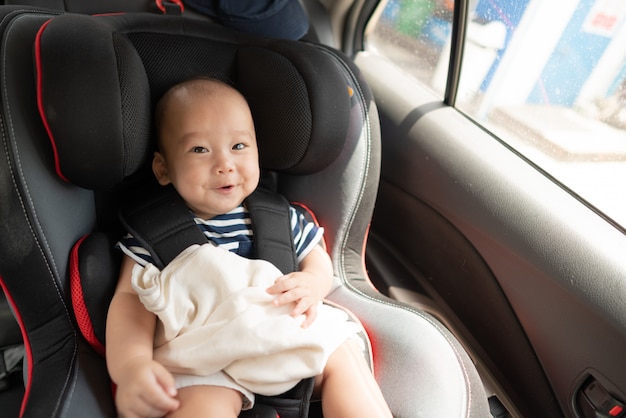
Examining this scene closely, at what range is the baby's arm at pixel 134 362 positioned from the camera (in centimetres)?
95

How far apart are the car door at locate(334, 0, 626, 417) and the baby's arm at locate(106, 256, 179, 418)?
823mm

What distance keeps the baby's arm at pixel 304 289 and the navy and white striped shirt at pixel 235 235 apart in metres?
0.07

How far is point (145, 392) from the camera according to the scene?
0.95 metres

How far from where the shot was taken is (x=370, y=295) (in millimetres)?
1342

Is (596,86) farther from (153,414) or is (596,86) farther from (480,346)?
(153,414)

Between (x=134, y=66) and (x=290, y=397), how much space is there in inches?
28.7

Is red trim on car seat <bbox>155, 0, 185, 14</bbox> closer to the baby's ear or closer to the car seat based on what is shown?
the car seat

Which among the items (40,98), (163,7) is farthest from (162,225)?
(163,7)

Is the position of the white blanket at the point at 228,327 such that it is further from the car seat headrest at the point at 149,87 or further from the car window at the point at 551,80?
the car window at the point at 551,80

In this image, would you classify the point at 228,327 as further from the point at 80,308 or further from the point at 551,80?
the point at 551,80

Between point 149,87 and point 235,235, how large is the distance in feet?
1.23

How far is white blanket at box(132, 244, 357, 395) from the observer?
1.01 meters

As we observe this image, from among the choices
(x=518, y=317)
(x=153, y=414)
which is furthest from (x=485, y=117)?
(x=153, y=414)

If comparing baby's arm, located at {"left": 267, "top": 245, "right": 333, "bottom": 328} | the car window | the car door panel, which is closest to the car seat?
baby's arm, located at {"left": 267, "top": 245, "right": 333, "bottom": 328}
